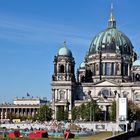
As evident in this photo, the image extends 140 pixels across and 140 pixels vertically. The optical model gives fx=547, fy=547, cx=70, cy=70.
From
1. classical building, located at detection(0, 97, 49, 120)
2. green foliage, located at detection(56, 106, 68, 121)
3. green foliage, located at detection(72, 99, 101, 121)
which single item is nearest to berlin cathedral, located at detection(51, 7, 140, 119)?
green foliage, located at detection(56, 106, 68, 121)

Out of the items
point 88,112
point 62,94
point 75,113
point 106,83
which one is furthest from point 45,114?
point 106,83

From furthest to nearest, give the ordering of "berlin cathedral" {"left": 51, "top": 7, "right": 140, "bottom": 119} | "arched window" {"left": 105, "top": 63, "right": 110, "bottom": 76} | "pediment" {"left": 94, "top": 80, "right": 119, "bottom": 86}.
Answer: "arched window" {"left": 105, "top": 63, "right": 110, "bottom": 76} → "pediment" {"left": 94, "top": 80, "right": 119, "bottom": 86} → "berlin cathedral" {"left": 51, "top": 7, "right": 140, "bottom": 119}

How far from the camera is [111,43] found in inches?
6845

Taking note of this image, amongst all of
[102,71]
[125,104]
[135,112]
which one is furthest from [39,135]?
[102,71]

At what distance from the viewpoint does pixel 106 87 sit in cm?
16400

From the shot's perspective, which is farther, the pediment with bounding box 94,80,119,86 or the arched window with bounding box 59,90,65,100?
the pediment with bounding box 94,80,119,86

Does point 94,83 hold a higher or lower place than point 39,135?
higher

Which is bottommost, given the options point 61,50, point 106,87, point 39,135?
point 39,135

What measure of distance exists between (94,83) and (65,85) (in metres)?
10.1

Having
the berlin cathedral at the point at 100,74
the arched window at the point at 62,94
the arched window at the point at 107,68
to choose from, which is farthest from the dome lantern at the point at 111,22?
the arched window at the point at 62,94

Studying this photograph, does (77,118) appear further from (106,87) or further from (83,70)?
(83,70)

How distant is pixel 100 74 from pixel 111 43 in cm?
1102

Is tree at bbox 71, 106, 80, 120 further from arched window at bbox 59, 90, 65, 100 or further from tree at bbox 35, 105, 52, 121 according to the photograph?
arched window at bbox 59, 90, 65, 100

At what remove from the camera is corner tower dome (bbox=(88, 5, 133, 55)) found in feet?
566
